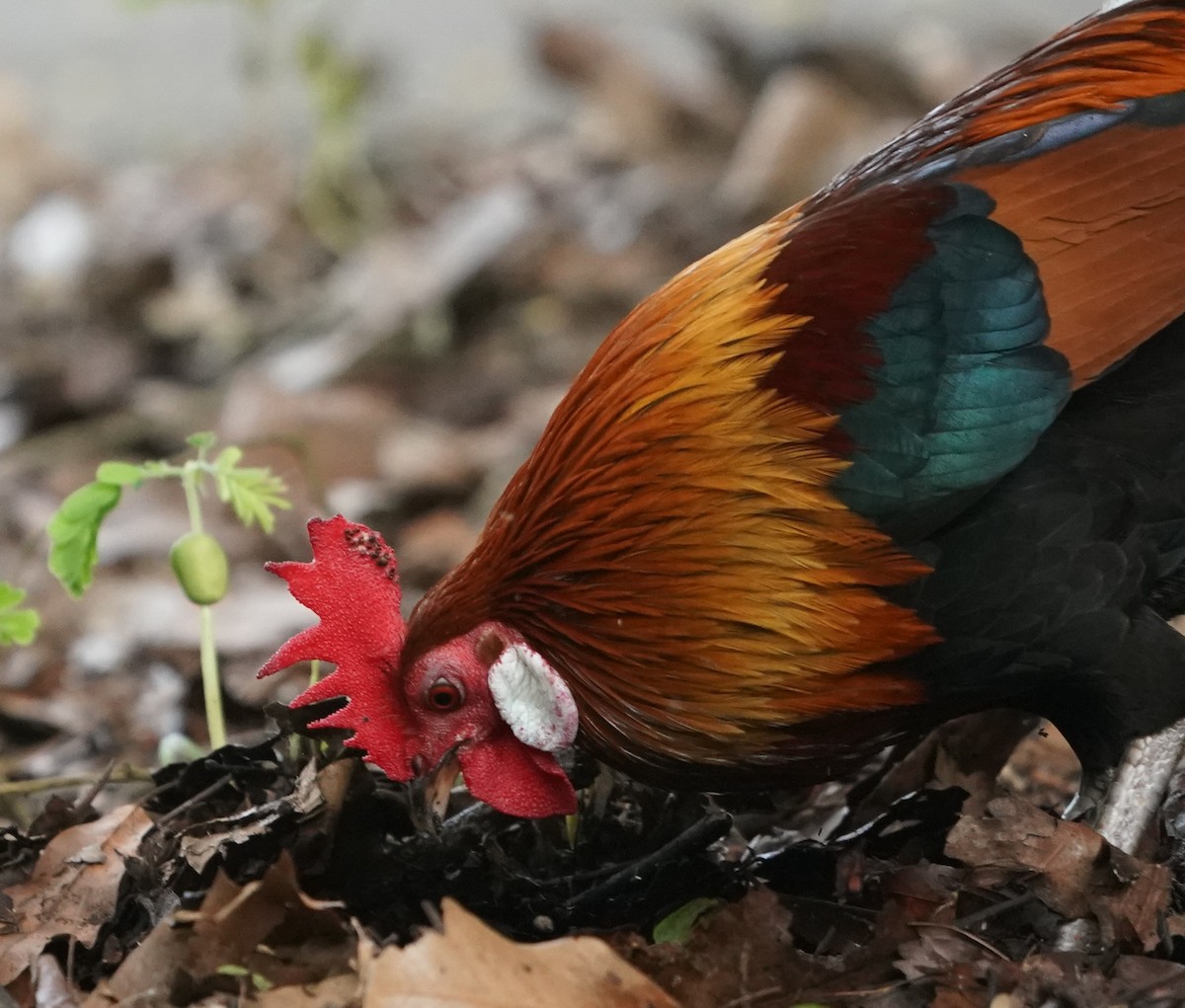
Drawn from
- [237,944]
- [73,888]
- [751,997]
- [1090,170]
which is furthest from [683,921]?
[1090,170]

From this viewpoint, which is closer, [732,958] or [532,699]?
[732,958]

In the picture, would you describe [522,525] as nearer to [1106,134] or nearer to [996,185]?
[996,185]

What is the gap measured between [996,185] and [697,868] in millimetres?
1260

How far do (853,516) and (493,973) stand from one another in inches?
35.8

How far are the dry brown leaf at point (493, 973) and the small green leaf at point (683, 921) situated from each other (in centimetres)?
28

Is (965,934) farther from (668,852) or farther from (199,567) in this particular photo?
(199,567)

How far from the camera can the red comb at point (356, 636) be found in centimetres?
267

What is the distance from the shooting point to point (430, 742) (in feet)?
8.93

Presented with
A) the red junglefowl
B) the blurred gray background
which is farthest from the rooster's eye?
the blurred gray background

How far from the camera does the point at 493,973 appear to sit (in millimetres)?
2178

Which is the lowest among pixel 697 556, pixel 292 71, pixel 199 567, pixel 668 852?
pixel 668 852

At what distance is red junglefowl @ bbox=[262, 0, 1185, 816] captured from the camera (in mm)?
2535

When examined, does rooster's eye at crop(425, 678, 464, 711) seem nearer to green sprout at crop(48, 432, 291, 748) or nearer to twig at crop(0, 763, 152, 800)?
green sprout at crop(48, 432, 291, 748)

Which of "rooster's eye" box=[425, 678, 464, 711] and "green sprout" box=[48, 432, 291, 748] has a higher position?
"green sprout" box=[48, 432, 291, 748]
